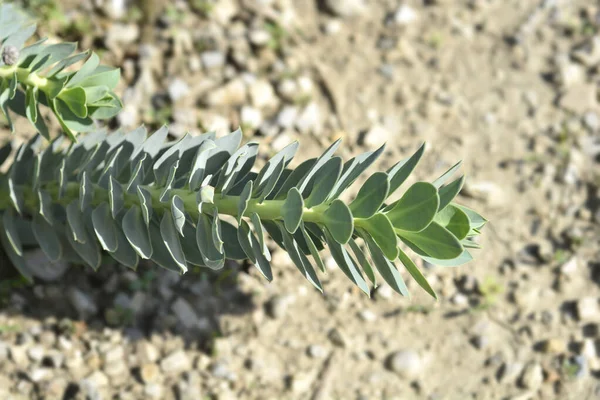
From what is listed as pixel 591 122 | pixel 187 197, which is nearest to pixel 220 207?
pixel 187 197

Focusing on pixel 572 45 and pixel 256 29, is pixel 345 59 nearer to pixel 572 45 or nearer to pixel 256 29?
pixel 256 29

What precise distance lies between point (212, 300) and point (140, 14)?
1501 mm

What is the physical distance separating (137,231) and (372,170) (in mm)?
1594

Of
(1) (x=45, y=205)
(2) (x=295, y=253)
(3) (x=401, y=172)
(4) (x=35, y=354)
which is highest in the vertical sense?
(3) (x=401, y=172)

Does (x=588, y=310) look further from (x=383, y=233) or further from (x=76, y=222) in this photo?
(x=76, y=222)

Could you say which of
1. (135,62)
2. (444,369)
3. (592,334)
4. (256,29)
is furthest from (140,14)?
(592,334)

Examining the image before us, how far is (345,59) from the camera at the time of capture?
146 inches

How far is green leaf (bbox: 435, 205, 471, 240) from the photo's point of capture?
5.60 ft

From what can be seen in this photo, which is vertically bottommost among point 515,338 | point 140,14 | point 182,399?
point 182,399

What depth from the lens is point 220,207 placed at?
1.87 meters

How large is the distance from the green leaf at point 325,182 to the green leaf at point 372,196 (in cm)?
8

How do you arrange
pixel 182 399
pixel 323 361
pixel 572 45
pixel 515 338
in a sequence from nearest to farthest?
pixel 182 399 → pixel 323 361 → pixel 515 338 → pixel 572 45

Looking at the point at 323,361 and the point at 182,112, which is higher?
the point at 182,112

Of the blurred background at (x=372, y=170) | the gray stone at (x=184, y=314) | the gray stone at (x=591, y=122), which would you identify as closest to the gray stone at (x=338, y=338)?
the blurred background at (x=372, y=170)
